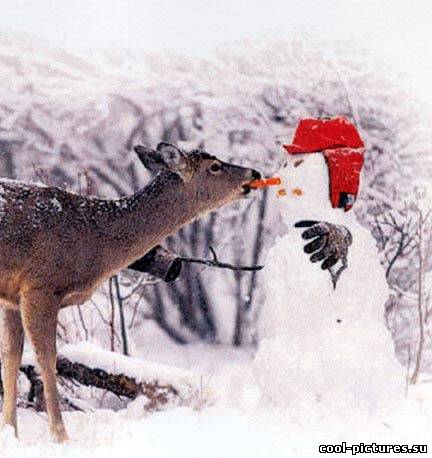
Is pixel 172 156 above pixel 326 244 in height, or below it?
above

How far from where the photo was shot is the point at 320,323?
5.29 feet

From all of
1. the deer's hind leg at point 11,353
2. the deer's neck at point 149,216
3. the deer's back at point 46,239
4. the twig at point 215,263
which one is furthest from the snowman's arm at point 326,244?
the deer's hind leg at point 11,353

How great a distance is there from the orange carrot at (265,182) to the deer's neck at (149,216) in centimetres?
13

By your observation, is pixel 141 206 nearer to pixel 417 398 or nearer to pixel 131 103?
pixel 131 103

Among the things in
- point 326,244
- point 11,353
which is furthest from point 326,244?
point 11,353

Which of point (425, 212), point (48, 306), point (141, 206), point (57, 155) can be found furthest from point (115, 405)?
point (425, 212)

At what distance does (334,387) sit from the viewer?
62.5 inches

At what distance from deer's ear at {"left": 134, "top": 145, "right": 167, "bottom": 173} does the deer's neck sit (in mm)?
31

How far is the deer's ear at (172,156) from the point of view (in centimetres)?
152

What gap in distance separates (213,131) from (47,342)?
0.54 meters

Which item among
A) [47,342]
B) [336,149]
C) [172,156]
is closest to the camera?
[47,342]

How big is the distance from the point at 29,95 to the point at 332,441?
2.93 ft

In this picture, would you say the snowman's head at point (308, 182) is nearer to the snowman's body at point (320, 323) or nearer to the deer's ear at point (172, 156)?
the snowman's body at point (320, 323)

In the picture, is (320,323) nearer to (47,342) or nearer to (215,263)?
(215,263)
